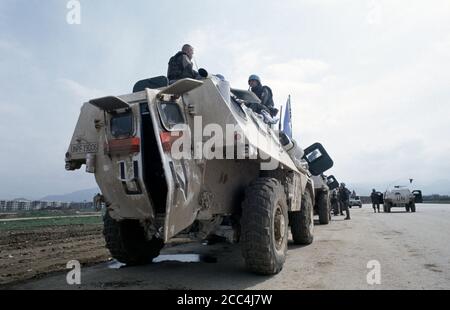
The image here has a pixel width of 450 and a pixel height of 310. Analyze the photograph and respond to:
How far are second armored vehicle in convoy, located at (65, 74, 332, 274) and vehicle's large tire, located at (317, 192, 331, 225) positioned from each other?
31.1ft

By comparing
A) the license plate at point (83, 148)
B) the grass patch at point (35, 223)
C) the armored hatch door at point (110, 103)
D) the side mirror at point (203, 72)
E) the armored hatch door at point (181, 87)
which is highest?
the side mirror at point (203, 72)

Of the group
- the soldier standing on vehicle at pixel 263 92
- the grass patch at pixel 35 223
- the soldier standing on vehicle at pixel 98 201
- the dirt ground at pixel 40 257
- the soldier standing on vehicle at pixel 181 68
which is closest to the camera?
the soldier standing on vehicle at pixel 98 201

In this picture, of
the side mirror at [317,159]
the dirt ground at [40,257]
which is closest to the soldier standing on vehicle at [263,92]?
the dirt ground at [40,257]

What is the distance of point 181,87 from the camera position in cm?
467

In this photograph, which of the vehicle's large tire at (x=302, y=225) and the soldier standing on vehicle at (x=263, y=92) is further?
the vehicle's large tire at (x=302, y=225)

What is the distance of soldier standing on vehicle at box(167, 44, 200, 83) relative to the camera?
5.86m

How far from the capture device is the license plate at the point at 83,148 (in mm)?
5082

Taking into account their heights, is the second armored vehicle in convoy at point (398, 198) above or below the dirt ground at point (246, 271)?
above

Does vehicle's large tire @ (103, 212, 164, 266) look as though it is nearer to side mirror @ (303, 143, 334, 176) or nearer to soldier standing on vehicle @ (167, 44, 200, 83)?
soldier standing on vehicle @ (167, 44, 200, 83)

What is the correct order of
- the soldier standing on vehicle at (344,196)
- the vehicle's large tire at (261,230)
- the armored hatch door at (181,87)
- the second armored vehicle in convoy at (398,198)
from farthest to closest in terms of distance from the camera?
the second armored vehicle in convoy at (398,198) → the soldier standing on vehicle at (344,196) → the vehicle's large tire at (261,230) → the armored hatch door at (181,87)

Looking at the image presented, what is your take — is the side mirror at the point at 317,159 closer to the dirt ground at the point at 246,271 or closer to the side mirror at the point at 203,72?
the dirt ground at the point at 246,271

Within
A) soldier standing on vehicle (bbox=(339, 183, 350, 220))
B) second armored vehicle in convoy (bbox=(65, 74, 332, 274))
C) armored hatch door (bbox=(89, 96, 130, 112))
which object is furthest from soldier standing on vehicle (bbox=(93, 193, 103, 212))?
soldier standing on vehicle (bbox=(339, 183, 350, 220))

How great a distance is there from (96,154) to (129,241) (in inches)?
66.3

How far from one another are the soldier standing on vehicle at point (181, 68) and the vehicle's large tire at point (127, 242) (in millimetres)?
2252
